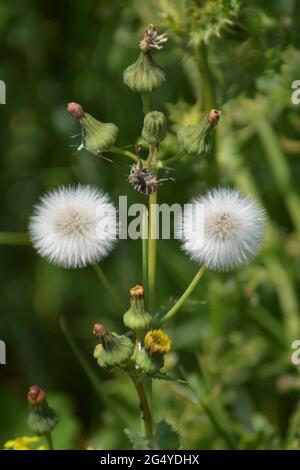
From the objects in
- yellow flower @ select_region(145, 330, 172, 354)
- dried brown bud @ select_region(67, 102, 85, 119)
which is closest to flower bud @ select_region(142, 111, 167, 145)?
dried brown bud @ select_region(67, 102, 85, 119)

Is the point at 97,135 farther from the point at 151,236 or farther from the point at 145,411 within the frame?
the point at 145,411

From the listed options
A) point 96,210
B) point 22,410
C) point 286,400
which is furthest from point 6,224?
point 96,210

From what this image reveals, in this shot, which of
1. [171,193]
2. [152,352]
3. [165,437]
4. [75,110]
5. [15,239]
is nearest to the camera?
[152,352]

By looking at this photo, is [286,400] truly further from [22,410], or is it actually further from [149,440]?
[149,440]

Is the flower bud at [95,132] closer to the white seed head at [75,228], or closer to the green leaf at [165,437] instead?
the white seed head at [75,228]

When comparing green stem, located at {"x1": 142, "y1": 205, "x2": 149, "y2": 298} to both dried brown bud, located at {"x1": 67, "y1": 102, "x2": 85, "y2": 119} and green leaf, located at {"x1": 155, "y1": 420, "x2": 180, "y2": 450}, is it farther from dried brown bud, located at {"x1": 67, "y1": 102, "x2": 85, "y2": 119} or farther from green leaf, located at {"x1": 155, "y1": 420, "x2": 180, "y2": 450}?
green leaf, located at {"x1": 155, "y1": 420, "x2": 180, "y2": 450}

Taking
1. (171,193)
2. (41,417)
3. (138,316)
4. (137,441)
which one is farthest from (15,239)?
(138,316)
